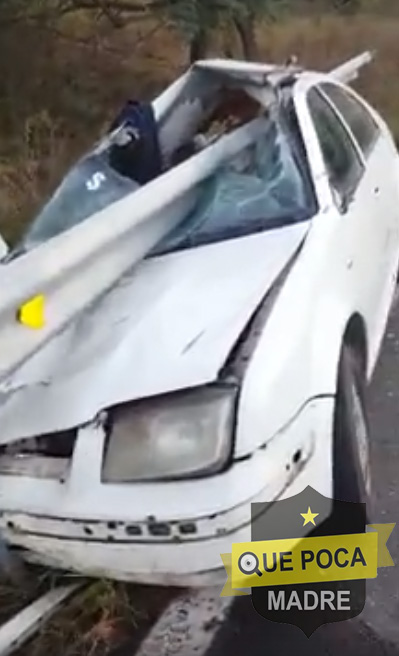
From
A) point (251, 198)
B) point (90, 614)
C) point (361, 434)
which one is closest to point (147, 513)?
point (90, 614)

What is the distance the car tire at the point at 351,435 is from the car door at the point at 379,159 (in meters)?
A: 0.22

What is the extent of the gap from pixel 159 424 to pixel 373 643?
1.09 ft

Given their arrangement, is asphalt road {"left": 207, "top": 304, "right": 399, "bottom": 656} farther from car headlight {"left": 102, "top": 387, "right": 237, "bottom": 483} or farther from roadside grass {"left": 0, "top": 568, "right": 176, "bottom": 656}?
car headlight {"left": 102, "top": 387, "right": 237, "bottom": 483}

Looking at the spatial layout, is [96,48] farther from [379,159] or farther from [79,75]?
[379,159]

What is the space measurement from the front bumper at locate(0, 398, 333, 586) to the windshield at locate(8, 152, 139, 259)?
0.95 feet

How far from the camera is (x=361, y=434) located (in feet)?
3.87

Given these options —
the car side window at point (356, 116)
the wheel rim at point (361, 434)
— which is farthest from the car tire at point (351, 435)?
the car side window at point (356, 116)

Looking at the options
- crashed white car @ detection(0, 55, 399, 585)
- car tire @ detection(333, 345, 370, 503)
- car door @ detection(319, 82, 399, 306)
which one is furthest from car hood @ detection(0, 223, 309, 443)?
car door @ detection(319, 82, 399, 306)

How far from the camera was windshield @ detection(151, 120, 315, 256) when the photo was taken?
3.91 feet

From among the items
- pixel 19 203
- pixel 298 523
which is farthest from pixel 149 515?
pixel 19 203

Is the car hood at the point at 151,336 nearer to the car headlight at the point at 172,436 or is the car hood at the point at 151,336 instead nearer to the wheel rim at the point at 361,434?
the car headlight at the point at 172,436

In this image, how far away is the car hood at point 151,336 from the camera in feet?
3.40

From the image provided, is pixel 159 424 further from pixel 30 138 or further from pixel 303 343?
pixel 30 138

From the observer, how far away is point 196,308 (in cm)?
110
